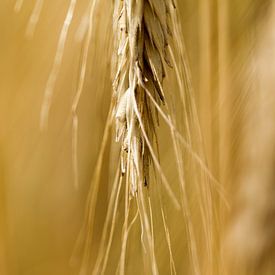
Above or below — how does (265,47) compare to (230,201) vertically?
above

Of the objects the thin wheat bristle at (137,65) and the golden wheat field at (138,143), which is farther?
the golden wheat field at (138,143)

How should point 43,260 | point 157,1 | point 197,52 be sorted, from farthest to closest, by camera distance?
point 43,260
point 197,52
point 157,1

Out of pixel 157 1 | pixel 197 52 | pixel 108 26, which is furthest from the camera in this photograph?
pixel 197 52

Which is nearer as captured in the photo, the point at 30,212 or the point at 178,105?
the point at 178,105

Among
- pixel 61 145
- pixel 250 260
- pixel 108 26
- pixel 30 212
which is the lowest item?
pixel 250 260

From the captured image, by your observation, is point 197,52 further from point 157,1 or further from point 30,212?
point 30,212

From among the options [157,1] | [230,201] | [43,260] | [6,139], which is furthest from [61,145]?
[157,1]

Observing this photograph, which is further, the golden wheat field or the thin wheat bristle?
the golden wheat field
